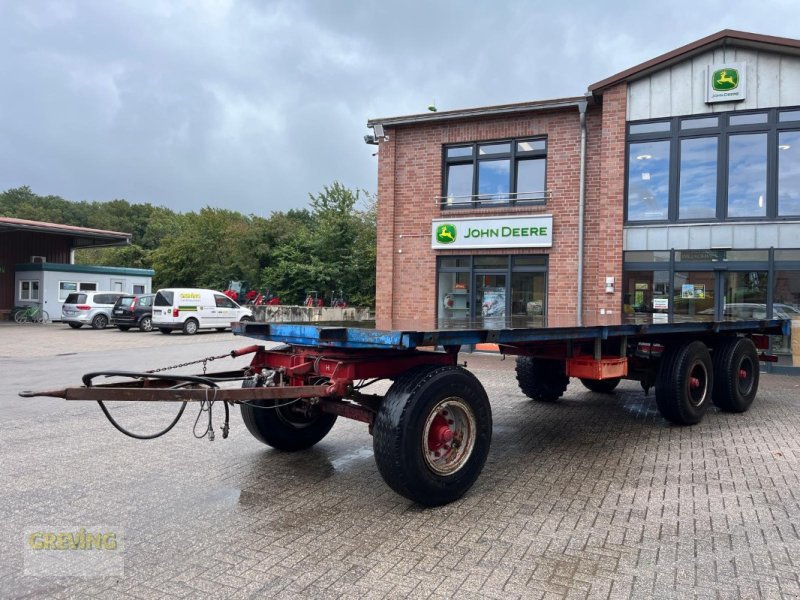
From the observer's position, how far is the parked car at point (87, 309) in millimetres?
24422

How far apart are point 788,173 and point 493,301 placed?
664 cm

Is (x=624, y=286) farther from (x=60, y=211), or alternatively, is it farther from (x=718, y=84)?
(x=60, y=211)

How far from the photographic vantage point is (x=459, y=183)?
15211 millimetres

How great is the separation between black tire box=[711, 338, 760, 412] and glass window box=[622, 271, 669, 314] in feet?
15.1

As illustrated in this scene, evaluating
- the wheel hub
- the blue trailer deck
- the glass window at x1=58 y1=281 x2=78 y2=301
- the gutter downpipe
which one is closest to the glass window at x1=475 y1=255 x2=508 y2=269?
the gutter downpipe

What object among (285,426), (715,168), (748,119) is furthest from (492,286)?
(285,426)

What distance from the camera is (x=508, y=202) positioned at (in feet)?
47.9

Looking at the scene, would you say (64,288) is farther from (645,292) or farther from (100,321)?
(645,292)

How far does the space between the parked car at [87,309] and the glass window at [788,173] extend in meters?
23.6

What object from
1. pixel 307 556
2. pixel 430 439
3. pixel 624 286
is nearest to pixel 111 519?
pixel 307 556

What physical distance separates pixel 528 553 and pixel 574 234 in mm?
11214

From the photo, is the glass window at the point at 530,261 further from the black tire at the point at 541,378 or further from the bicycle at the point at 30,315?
the bicycle at the point at 30,315

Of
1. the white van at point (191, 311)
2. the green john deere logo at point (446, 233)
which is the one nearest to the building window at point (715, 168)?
the green john deere logo at point (446, 233)

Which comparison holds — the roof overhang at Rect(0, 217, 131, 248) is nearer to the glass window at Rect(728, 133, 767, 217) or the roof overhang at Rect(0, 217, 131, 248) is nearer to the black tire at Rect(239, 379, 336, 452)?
the black tire at Rect(239, 379, 336, 452)
